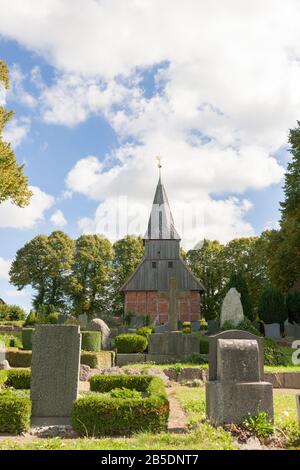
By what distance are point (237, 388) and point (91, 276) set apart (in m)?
40.6

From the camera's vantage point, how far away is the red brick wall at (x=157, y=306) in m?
37.2

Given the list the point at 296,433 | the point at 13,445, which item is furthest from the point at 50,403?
the point at 296,433

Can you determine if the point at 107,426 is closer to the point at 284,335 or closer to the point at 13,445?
the point at 13,445

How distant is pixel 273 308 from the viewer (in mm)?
22938

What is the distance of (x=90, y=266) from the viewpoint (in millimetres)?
46250

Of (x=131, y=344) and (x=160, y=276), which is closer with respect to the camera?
(x=131, y=344)

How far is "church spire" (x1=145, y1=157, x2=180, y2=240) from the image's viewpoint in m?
41.1

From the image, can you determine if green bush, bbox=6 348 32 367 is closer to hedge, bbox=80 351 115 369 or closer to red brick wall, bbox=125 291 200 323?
hedge, bbox=80 351 115 369

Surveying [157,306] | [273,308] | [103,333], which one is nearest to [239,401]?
[103,333]

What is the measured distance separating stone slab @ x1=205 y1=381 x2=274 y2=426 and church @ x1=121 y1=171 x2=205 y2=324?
29.4m

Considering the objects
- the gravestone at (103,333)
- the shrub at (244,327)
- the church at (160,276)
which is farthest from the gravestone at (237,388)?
the church at (160,276)

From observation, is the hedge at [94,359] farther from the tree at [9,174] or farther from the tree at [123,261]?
the tree at [123,261]

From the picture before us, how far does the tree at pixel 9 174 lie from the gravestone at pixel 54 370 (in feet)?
39.6

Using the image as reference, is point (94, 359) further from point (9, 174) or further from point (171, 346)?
point (9, 174)
